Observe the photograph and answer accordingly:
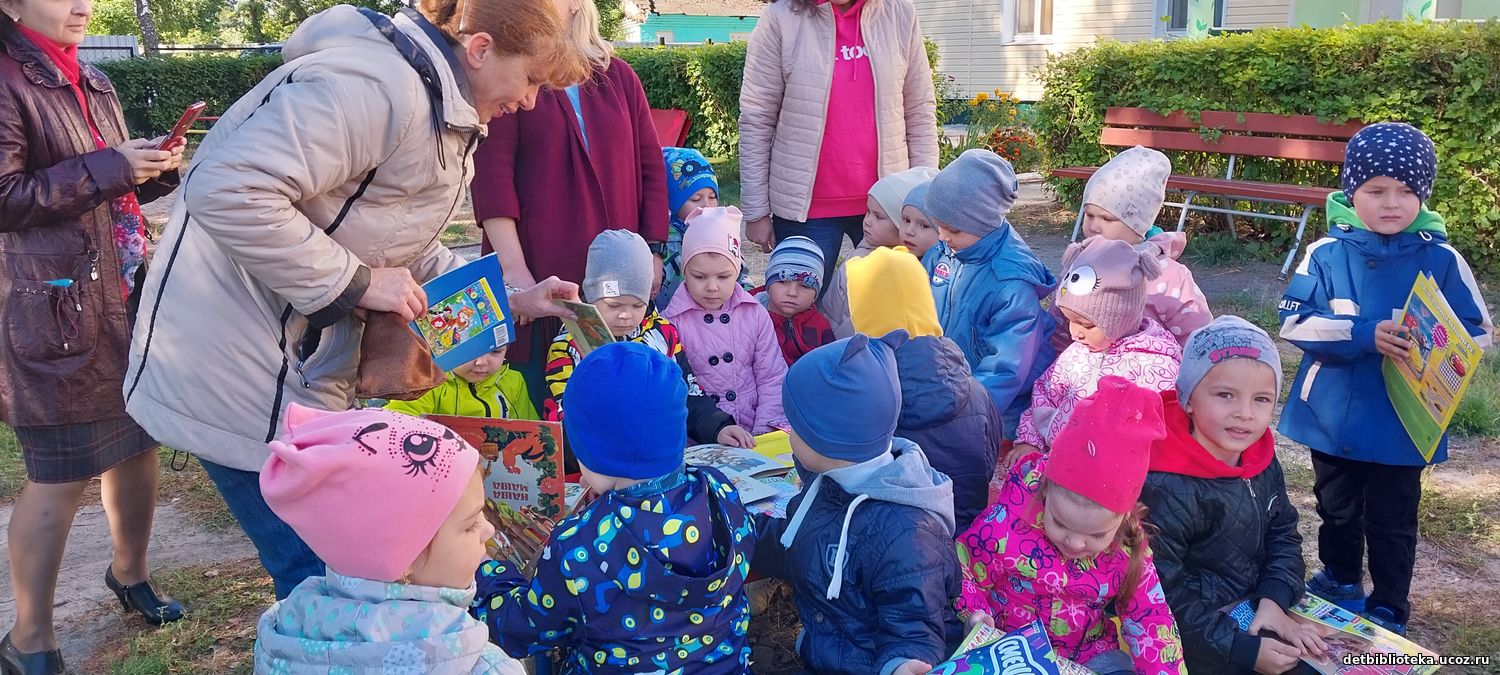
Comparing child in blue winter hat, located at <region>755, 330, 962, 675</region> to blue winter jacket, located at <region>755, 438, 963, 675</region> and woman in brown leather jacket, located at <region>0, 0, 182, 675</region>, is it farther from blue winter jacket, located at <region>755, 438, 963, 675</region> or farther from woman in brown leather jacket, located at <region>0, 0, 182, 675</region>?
woman in brown leather jacket, located at <region>0, 0, 182, 675</region>

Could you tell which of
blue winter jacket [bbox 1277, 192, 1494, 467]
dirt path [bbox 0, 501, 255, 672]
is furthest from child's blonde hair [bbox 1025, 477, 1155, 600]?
dirt path [bbox 0, 501, 255, 672]

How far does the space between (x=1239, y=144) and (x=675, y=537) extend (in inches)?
297

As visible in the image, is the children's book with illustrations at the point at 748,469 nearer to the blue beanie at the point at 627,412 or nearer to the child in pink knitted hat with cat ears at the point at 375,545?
the blue beanie at the point at 627,412

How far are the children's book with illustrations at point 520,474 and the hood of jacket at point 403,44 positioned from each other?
0.89 meters

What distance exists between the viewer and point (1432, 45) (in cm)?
721

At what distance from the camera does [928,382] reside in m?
2.92

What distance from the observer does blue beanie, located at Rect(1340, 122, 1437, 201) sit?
312 centimetres

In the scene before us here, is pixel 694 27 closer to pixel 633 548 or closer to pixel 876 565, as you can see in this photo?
pixel 876 565

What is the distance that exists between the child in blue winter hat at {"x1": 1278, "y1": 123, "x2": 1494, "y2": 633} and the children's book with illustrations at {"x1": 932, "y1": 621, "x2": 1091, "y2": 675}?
1.45 metres

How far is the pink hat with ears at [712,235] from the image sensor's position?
3898mm

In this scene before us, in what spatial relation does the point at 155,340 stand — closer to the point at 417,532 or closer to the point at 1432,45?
the point at 417,532

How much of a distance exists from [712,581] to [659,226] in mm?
1883

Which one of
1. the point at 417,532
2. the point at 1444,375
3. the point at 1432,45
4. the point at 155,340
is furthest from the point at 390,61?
the point at 1432,45

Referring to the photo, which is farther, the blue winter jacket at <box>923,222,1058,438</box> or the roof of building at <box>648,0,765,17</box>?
the roof of building at <box>648,0,765,17</box>
